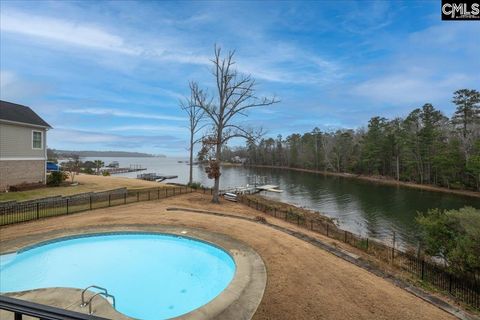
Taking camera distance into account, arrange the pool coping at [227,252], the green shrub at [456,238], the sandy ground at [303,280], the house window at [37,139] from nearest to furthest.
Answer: the pool coping at [227,252], the sandy ground at [303,280], the green shrub at [456,238], the house window at [37,139]

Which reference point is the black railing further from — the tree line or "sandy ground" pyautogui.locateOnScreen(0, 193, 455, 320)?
the tree line

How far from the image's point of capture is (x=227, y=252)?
10656 mm

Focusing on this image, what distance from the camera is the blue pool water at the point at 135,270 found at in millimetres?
8498

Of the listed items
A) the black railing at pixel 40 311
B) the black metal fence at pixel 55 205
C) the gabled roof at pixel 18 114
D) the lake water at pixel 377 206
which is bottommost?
the lake water at pixel 377 206

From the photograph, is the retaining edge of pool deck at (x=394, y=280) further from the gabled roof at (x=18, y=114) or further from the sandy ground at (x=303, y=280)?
the gabled roof at (x=18, y=114)

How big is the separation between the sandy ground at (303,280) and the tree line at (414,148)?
11552 mm

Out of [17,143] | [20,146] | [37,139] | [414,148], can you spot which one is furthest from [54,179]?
[414,148]

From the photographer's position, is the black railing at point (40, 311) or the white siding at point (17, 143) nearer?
the black railing at point (40, 311)

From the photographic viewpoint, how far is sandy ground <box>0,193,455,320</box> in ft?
22.4

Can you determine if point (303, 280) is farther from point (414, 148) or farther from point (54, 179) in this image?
point (414, 148)

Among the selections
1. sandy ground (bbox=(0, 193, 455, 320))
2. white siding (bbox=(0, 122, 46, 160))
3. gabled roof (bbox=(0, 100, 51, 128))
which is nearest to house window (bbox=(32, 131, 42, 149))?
white siding (bbox=(0, 122, 46, 160))

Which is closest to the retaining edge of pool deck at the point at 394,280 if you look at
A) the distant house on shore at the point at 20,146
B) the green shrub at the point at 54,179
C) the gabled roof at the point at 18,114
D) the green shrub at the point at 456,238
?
the green shrub at the point at 456,238

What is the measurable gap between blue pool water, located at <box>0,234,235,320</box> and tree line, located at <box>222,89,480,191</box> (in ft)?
43.3

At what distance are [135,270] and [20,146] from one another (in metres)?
17.1
